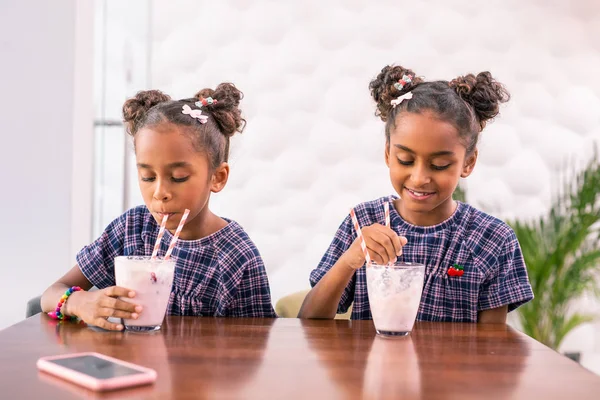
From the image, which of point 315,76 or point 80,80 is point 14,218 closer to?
point 80,80

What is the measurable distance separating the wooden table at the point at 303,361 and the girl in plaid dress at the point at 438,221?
347 mm

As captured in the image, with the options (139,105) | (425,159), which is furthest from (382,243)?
(139,105)

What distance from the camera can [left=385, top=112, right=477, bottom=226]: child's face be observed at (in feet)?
5.62

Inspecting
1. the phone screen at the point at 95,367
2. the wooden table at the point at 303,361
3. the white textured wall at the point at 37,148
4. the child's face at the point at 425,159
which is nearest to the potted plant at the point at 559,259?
the child's face at the point at 425,159

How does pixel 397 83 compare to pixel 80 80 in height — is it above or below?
below

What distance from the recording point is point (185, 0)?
377 centimetres

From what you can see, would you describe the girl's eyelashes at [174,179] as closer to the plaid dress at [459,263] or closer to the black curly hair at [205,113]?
Answer: the black curly hair at [205,113]

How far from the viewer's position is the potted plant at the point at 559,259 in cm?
333

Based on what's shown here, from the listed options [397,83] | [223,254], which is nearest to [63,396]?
[223,254]

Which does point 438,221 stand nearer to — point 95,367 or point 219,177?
point 219,177

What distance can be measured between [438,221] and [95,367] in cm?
117

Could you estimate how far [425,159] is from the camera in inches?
67.5

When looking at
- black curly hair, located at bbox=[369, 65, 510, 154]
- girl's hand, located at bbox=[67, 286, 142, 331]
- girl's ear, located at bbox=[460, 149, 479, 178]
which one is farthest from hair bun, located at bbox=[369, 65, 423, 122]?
girl's hand, located at bbox=[67, 286, 142, 331]

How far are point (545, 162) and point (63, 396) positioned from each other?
3.36 metres
